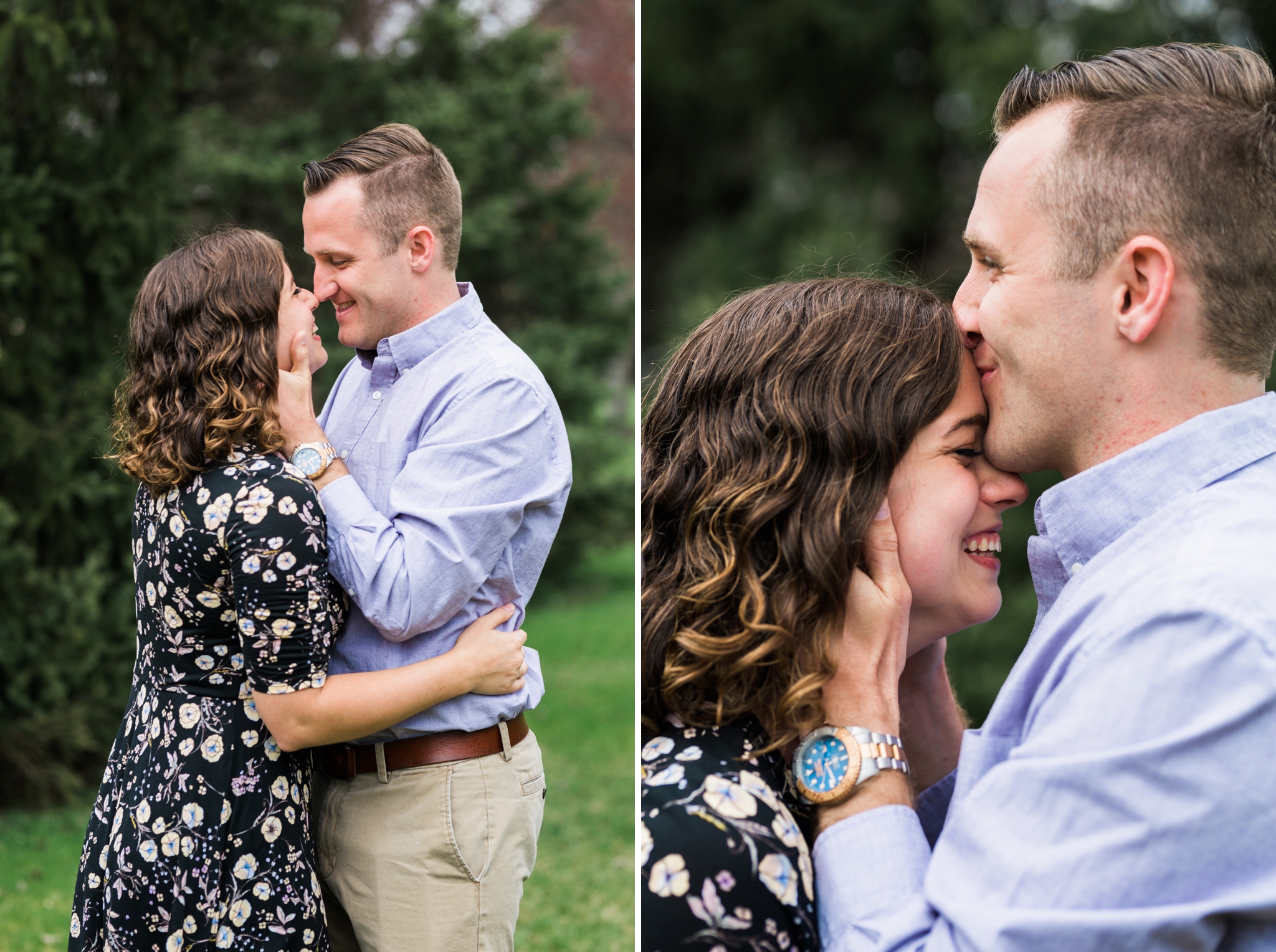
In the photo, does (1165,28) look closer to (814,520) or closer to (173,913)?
(814,520)

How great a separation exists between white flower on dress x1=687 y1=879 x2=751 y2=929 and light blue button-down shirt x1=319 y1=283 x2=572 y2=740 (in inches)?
40.5

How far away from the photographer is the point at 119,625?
24.1ft

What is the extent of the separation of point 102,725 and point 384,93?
7.55 m

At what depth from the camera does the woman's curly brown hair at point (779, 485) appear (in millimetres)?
1960

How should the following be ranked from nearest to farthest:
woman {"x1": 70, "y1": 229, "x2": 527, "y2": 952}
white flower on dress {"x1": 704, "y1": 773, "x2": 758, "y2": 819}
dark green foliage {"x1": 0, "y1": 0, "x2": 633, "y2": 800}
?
white flower on dress {"x1": 704, "y1": 773, "x2": 758, "y2": 819}
woman {"x1": 70, "y1": 229, "x2": 527, "y2": 952}
dark green foliage {"x1": 0, "y1": 0, "x2": 633, "y2": 800}

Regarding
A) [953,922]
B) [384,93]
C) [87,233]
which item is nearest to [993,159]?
[953,922]

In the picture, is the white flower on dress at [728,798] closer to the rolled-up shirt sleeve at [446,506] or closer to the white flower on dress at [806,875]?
the white flower on dress at [806,875]

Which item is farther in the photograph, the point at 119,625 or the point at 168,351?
the point at 119,625

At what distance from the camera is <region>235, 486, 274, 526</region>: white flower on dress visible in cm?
241

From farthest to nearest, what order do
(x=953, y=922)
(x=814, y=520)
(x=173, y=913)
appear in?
(x=173, y=913), (x=814, y=520), (x=953, y=922)

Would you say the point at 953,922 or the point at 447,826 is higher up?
the point at 953,922

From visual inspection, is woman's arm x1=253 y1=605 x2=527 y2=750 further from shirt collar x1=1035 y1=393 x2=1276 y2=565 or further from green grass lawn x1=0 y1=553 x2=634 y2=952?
green grass lawn x1=0 y1=553 x2=634 y2=952

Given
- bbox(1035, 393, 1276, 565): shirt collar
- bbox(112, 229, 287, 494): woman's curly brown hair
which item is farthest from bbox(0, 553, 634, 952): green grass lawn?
bbox(1035, 393, 1276, 565): shirt collar

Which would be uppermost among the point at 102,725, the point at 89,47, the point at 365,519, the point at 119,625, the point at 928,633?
the point at 89,47
